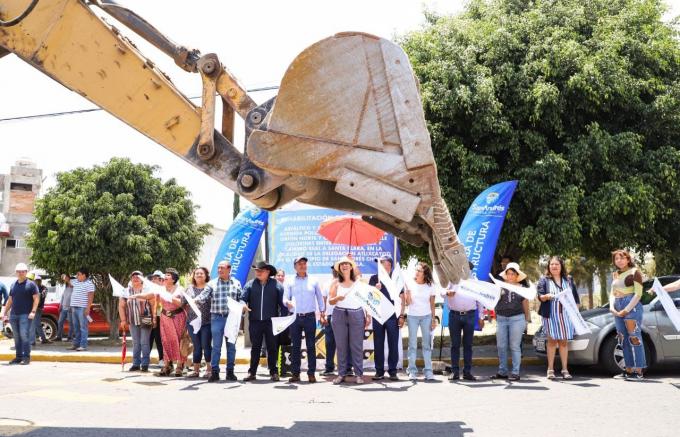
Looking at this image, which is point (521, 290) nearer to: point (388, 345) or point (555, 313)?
point (555, 313)

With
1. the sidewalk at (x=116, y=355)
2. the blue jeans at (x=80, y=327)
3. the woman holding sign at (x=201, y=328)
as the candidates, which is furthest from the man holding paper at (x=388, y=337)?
the blue jeans at (x=80, y=327)

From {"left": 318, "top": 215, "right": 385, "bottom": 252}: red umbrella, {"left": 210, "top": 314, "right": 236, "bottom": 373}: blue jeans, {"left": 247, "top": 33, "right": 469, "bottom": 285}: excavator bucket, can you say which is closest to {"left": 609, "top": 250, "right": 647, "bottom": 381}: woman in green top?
{"left": 318, "top": 215, "right": 385, "bottom": 252}: red umbrella

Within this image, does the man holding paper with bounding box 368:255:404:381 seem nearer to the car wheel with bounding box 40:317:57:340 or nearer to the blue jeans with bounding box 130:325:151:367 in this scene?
the blue jeans with bounding box 130:325:151:367

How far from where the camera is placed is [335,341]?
10.4 metres

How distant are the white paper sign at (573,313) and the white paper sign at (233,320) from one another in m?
4.89

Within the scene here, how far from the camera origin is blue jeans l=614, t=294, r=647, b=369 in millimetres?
9398

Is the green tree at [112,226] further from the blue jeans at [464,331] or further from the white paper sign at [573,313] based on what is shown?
the white paper sign at [573,313]

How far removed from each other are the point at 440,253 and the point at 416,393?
11.9 ft

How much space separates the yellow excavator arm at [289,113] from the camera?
4.88 m

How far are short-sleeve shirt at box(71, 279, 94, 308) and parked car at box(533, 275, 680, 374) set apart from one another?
10.7 metres

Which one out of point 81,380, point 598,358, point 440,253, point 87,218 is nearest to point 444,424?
point 440,253

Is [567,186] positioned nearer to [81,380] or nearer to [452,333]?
[452,333]

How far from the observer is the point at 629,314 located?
9.45 metres

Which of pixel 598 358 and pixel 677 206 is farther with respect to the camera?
pixel 677 206
